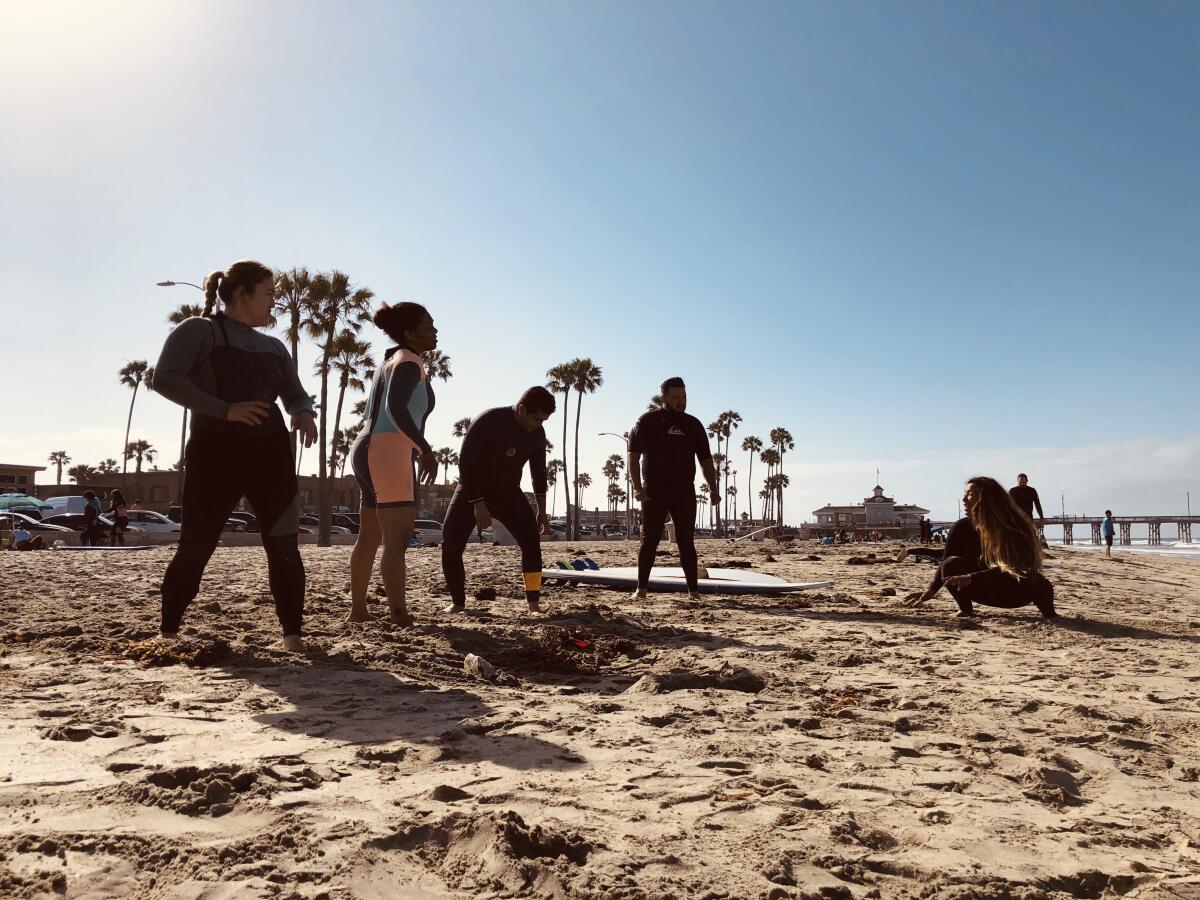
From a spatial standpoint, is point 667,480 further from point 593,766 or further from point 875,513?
point 875,513

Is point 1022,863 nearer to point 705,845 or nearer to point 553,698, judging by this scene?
point 705,845

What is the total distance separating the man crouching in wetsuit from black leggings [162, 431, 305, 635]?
195cm

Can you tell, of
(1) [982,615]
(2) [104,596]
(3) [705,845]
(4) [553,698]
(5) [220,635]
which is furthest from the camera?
(2) [104,596]

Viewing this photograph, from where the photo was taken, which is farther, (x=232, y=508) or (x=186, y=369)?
(x=232, y=508)

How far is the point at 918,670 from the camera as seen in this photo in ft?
12.3

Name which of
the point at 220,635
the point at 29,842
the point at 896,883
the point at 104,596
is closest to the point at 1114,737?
the point at 896,883

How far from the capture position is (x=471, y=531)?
5883mm

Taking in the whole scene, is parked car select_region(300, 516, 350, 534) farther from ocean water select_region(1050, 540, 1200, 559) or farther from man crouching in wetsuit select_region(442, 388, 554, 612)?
man crouching in wetsuit select_region(442, 388, 554, 612)

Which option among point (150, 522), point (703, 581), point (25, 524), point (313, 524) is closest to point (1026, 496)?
point (703, 581)

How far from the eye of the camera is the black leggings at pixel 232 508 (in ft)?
12.5

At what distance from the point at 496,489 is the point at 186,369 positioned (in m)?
2.62

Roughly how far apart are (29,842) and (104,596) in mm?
5359

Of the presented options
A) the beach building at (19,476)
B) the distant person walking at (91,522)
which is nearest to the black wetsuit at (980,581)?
the distant person walking at (91,522)

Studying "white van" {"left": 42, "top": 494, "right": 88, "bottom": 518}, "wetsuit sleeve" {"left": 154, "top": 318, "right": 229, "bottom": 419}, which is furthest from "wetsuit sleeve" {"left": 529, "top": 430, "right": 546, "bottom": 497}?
"white van" {"left": 42, "top": 494, "right": 88, "bottom": 518}
